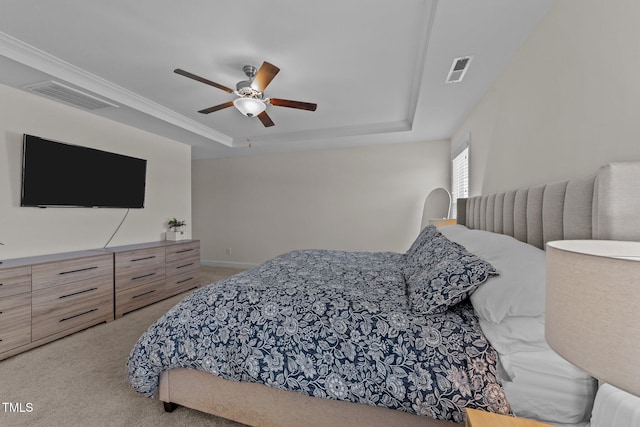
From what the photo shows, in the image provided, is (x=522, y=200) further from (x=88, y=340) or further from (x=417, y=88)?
(x=88, y=340)

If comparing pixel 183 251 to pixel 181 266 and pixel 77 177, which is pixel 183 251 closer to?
pixel 181 266

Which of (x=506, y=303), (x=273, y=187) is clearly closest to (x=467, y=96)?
(x=506, y=303)

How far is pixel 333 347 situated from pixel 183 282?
3344mm

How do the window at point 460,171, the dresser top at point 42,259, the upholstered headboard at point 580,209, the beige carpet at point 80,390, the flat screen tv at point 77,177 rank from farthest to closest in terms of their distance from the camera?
the window at point 460,171 < the flat screen tv at point 77,177 < the dresser top at point 42,259 < the beige carpet at point 80,390 < the upholstered headboard at point 580,209

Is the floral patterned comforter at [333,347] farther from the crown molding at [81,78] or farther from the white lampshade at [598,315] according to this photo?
the crown molding at [81,78]

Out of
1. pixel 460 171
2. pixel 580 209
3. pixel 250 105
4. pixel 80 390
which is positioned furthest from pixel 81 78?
pixel 460 171

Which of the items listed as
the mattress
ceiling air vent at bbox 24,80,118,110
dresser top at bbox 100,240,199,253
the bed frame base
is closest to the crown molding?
ceiling air vent at bbox 24,80,118,110

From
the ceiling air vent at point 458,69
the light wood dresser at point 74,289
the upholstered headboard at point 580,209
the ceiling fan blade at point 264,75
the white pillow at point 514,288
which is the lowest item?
the light wood dresser at point 74,289

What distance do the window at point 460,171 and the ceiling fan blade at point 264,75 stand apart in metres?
2.44

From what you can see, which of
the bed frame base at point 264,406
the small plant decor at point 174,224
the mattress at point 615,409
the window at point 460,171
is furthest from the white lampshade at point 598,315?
the small plant decor at point 174,224

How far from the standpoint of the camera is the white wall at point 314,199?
4.48 meters

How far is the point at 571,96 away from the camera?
4.65 ft

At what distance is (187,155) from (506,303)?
4779mm

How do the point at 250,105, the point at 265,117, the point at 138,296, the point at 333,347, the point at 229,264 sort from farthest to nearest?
the point at 229,264 → the point at 138,296 → the point at 265,117 → the point at 250,105 → the point at 333,347
